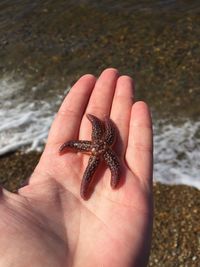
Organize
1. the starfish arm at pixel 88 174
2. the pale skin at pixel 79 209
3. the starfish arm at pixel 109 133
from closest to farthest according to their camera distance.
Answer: the pale skin at pixel 79 209 → the starfish arm at pixel 88 174 → the starfish arm at pixel 109 133

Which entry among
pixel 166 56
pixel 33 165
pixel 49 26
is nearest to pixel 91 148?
pixel 33 165

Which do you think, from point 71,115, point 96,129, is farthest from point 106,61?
point 96,129

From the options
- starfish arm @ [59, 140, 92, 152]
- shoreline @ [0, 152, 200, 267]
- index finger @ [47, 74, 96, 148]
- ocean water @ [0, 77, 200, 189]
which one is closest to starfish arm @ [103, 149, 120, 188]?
starfish arm @ [59, 140, 92, 152]

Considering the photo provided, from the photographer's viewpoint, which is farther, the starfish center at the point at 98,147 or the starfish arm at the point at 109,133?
the starfish arm at the point at 109,133

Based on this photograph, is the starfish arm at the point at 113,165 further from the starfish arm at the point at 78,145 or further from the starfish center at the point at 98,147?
the starfish arm at the point at 78,145

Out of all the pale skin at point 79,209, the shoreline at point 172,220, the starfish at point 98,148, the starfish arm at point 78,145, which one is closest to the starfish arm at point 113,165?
the starfish at point 98,148

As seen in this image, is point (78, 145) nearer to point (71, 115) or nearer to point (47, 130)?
point (71, 115)

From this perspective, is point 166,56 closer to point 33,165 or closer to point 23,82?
point 23,82

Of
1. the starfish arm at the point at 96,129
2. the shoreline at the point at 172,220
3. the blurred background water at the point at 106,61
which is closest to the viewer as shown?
the starfish arm at the point at 96,129

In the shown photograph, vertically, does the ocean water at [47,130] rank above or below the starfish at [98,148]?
below
